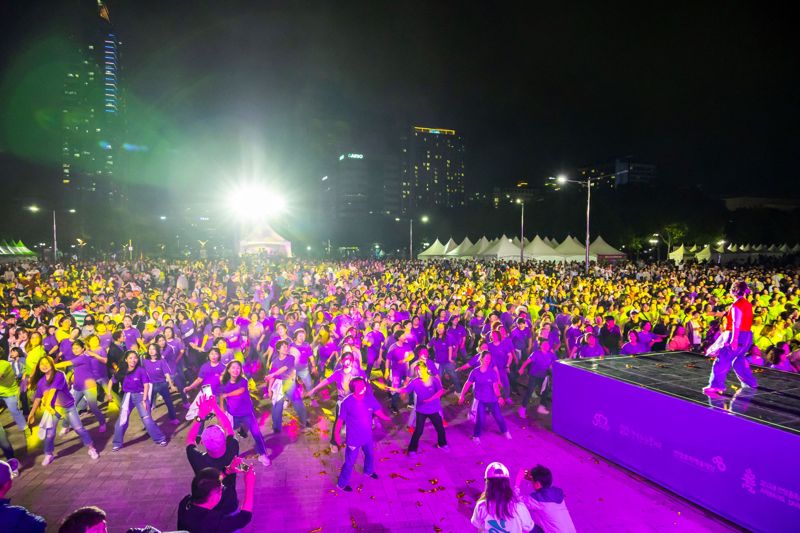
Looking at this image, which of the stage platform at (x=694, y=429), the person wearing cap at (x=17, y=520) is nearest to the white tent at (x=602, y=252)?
the stage platform at (x=694, y=429)

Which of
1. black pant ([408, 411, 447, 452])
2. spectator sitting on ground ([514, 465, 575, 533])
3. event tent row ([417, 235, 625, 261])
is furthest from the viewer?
event tent row ([417, 235, 625, 261])

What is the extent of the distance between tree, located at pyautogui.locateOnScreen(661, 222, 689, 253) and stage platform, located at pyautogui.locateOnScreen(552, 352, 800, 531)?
164ft

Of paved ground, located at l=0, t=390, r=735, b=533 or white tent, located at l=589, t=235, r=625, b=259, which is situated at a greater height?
white tent, located at l=589, t=235, r=625, b=259

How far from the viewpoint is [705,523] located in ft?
17.8

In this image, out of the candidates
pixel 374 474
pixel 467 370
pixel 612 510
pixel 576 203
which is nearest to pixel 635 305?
pixel 467 370

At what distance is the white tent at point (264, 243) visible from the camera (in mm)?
44812

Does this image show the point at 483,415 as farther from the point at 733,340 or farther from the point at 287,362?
the point at 733,340

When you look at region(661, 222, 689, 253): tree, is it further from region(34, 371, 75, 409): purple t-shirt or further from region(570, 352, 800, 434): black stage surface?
region(34, 371, 75, 409): purple t-shirt

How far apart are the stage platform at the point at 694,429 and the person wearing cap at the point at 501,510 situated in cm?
310

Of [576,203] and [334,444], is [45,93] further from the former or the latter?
[334,444]

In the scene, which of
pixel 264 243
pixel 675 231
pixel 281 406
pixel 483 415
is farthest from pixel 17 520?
pixel 675 231

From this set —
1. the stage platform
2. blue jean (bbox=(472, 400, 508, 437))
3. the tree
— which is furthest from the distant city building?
blue jean (bbox=(472, 400, 508, 437))

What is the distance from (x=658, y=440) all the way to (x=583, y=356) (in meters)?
3.18

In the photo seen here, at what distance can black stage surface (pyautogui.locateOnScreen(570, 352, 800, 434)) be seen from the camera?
543 centimetres
